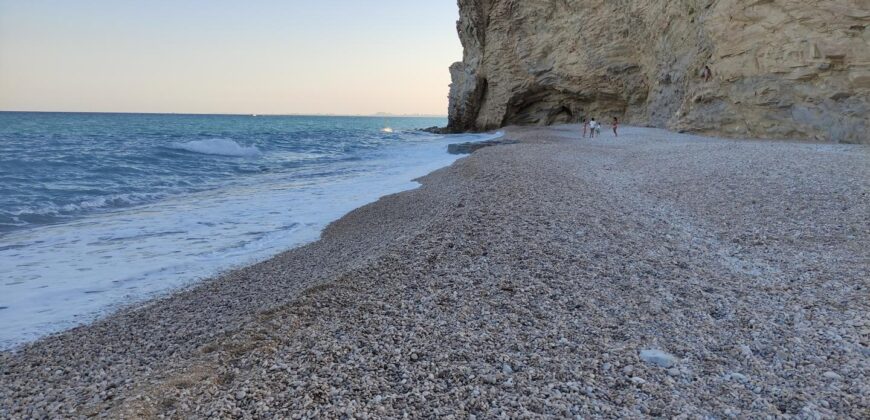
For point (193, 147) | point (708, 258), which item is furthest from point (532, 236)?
point (193, 147)

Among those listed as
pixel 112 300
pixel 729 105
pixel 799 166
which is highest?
pixel 729 105

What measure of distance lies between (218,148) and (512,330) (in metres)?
27.8

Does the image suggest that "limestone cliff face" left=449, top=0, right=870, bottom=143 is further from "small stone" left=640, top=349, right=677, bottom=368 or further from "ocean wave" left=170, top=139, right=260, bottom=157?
"ocean wave" left=170, top=139, right=260, bottom=157

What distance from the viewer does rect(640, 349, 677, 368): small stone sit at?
2.82 m

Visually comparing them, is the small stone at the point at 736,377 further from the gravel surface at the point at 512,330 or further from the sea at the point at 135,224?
the sea at the point at 135,224

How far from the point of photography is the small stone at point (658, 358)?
2820 millimetres

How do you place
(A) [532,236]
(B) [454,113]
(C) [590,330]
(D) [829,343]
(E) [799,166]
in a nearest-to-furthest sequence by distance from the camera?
(D) [829,343]
(C) [590,330]
(A) [532,236]
(E) [799,166]
(B) [454,113]

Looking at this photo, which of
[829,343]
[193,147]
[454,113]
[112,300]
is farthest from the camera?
[454,113]

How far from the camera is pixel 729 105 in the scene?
1730 cm

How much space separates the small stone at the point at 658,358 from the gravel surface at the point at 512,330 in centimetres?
1

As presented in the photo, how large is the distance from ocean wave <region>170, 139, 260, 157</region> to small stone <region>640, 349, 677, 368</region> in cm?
2643

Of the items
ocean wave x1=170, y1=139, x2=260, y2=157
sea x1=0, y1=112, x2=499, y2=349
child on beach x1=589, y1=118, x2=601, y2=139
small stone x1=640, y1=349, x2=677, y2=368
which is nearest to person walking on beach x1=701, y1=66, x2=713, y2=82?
child on beach x1=589, y1=118, x2=601, y2=139

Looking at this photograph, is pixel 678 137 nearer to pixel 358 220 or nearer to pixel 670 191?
pixel 670 191

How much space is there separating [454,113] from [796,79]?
28.9 metres
